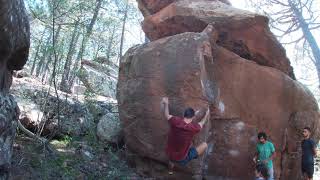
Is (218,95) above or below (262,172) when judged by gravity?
above

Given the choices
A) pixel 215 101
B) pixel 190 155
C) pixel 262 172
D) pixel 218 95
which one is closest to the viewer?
pixel 190 155

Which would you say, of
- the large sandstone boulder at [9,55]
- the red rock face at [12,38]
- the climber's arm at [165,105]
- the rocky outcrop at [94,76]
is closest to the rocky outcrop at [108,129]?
the rocky outcrop at [94,76]

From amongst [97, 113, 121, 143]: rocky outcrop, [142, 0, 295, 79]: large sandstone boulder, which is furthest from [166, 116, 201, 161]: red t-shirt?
[142, 0, 295, 79]: large sandstone boulder

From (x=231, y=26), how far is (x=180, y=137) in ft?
14.6

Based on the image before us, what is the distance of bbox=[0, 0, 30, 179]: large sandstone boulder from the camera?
4090 mm

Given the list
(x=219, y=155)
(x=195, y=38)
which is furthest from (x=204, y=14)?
(x=219, y=155)

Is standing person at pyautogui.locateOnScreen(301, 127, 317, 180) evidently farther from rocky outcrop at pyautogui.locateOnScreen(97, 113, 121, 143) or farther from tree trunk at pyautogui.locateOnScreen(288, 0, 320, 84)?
tree trunk at pyautogui.locateOnScreen(288, 0, 320, 84)

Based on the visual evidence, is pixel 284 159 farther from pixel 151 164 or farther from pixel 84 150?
pixel 84 150

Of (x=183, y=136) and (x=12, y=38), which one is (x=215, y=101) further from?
(x=12, y=38)

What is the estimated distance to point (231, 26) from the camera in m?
10.1

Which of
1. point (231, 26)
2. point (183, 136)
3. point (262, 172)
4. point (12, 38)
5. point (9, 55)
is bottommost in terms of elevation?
point (262, 172)

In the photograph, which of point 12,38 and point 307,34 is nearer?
point 12,38

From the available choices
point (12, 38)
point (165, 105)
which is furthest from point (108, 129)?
point (12, 38)

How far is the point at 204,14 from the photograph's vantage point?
1008cm
